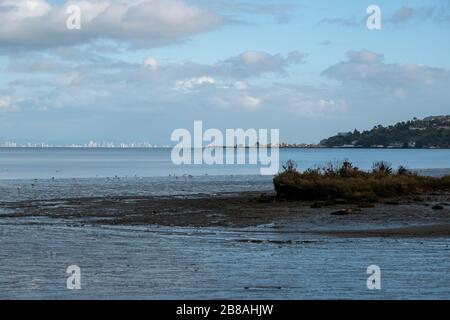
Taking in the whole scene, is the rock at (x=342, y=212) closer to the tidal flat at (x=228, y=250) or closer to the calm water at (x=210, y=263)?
the tidal flat at (x=228, y=250)

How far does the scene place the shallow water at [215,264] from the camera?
52.4 ft

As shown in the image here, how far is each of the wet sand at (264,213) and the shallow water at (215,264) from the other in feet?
9.14

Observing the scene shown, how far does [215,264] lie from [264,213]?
52.1ft

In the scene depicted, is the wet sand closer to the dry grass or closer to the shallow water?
the dry grass

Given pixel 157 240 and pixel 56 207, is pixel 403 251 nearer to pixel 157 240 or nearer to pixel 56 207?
pixel 157 240

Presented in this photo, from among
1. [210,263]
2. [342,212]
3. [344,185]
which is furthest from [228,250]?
[344,185]

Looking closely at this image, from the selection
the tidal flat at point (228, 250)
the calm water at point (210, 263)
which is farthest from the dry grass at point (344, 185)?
the calm water at point (210, 263)

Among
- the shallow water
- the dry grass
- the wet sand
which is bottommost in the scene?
the shallow water

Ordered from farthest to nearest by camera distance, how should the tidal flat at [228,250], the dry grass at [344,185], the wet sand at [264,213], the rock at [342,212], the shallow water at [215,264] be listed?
the dry grass at [344,185] < the rock at [342,212] < the wet sand at [264,213] < the tidal flat at [228,250] < the shallow water at [215,264]

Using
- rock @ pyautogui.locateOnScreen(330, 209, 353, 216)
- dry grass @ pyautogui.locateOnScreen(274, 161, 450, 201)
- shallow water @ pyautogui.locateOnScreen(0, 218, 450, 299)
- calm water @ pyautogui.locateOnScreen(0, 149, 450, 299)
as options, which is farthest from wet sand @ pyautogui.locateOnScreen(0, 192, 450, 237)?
shallow water @ pyautogui.locateOnScreen(0, 218, 450, 299)

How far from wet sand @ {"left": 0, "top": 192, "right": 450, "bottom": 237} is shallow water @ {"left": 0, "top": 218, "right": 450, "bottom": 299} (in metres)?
2.79

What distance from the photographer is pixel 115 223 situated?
3162cm

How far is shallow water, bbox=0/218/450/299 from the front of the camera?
52.4 feet
